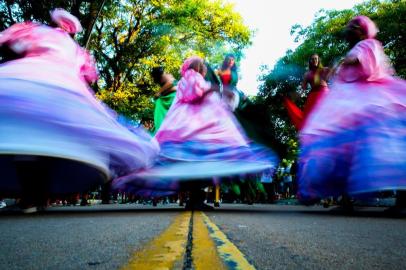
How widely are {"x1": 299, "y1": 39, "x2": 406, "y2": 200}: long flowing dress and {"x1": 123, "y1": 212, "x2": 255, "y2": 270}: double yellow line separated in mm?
2585

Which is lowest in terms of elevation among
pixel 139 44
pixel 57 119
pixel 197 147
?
pixel 57 119

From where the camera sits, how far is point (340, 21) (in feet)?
74.8

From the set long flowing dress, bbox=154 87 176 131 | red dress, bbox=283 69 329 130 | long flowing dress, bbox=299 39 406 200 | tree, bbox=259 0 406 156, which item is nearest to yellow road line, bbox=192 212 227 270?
long flowing dress, bbox=299 39 406 200

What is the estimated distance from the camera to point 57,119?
3.57m

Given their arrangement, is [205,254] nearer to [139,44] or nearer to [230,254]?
[230,254]

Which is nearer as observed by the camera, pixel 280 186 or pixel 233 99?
pixel 233 99

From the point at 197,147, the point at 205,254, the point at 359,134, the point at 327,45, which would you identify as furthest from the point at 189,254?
the point at 327,45

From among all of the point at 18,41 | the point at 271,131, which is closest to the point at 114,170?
the point at 18,41

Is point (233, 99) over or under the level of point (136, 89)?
under

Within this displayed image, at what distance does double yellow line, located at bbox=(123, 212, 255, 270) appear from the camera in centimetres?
197

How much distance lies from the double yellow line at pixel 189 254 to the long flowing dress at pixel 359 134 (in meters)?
2.59

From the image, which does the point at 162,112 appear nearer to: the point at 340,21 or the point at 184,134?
the point at 184,134

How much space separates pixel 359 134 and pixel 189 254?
11.4ft

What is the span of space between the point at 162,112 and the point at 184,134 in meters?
1.28
